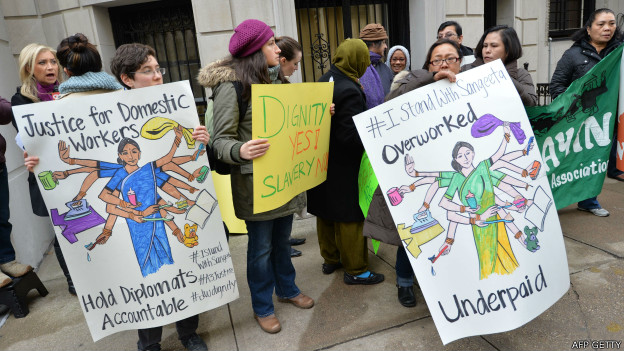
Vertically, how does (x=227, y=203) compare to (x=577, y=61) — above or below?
below

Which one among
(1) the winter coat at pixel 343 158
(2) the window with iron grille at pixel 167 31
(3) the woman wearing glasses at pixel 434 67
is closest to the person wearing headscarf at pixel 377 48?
(1) the winter coat at pixel 343 158

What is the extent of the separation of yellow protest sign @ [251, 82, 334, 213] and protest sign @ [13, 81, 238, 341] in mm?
334

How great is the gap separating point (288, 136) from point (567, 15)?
9.22 meters

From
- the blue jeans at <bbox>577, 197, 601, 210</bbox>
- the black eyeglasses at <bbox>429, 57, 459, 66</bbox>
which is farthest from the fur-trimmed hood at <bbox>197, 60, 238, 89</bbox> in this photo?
the blue jeans at <bbox>577, 197, 601, 210</bbox>

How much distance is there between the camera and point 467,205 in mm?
2111

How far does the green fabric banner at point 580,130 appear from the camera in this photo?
11.0 feet

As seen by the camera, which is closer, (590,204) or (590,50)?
(590,50)

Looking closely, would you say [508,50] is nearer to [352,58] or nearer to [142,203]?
[352,58]

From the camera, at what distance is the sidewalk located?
Answer: 7.94 ft

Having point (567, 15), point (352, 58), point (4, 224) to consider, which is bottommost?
point (4, 224)

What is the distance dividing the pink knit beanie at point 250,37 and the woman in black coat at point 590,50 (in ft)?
10.4

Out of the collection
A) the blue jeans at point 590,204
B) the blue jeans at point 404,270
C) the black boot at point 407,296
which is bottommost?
the blue jeans at point 590,204

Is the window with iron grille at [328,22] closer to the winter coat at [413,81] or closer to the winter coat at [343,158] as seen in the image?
the winter coat at [343,158]

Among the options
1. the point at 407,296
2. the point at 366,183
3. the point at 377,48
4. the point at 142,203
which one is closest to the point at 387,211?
the point at 366,183
